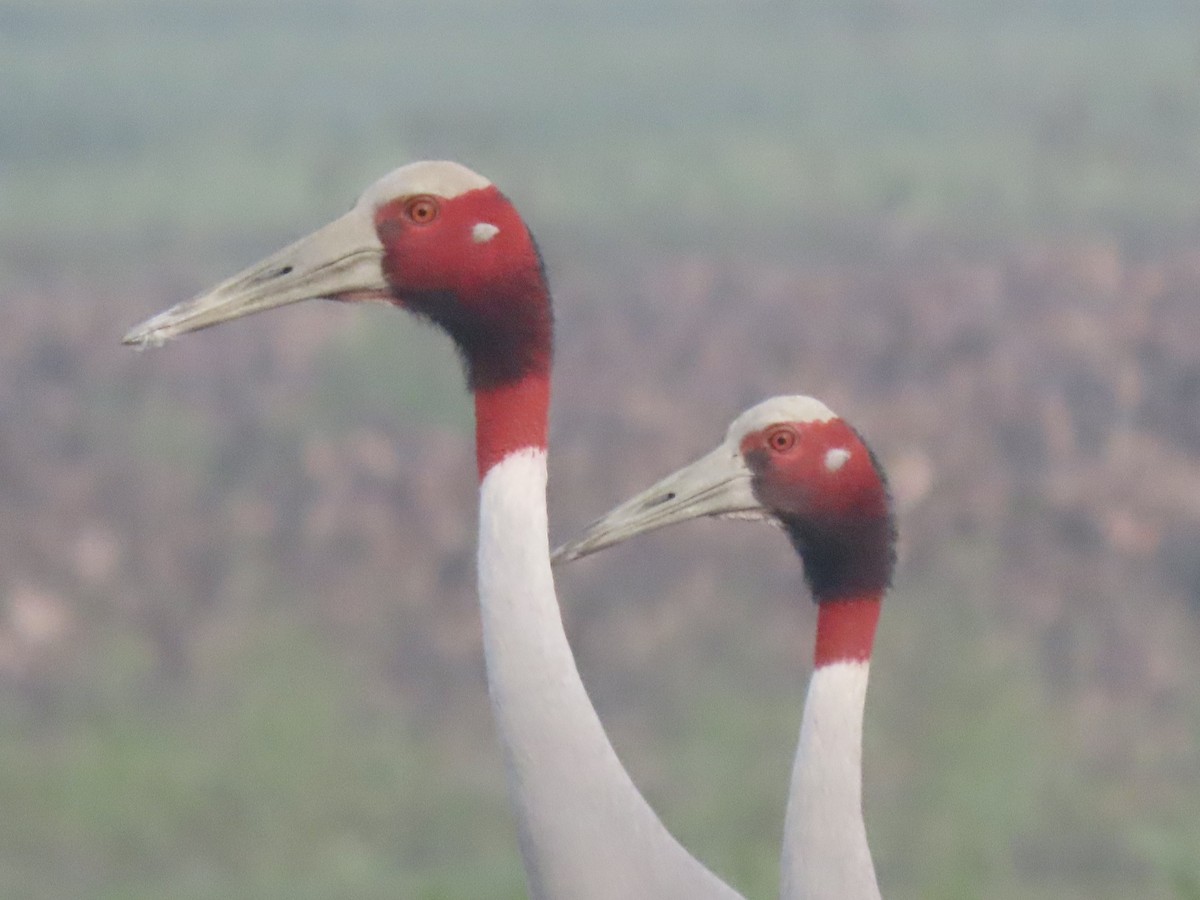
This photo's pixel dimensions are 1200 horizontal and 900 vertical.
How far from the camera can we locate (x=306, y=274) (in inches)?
80.4

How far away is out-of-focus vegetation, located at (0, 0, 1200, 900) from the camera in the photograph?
13.9 feet

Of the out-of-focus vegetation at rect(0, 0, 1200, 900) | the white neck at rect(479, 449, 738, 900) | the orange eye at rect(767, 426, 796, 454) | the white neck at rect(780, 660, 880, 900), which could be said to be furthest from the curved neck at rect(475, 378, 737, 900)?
the out-of-focus vegetation at rect(0, 0, 1200, 900)

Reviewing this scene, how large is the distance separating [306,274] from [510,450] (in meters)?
0.26

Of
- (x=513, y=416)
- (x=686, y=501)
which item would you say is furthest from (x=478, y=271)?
(x=686, y=501)

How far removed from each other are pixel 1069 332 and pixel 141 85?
7.83ft

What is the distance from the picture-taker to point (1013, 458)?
4645 mm

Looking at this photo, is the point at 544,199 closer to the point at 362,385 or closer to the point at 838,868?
the point at 362,385

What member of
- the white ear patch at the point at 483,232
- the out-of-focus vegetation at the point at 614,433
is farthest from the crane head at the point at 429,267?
the out-of-focus vegetation at the point at 614,433

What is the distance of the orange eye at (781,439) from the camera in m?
2.05

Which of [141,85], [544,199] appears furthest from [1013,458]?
[141,85]

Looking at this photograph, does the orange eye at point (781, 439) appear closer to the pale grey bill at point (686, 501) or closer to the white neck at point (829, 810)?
the pale grey bill at point (686, 501)

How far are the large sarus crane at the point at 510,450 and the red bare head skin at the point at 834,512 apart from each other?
0.22m

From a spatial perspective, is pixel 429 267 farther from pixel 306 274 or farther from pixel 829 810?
pixel 829 810

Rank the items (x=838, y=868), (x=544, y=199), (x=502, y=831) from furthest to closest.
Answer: (x=544, y=199), (x=502, y=831), (x=838, y=868)
